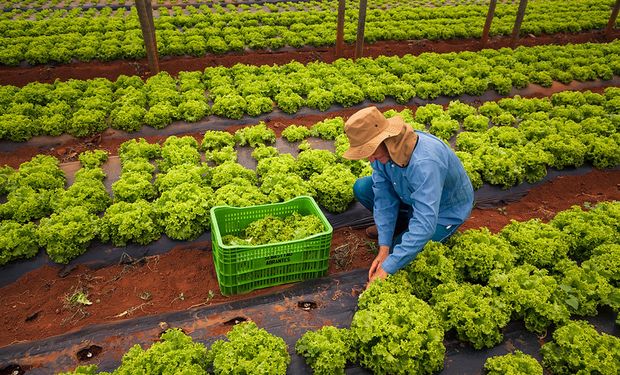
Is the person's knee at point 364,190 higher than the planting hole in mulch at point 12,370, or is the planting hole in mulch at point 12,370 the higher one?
the person's knee at point 364,190

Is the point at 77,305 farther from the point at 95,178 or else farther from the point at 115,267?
the point at 95,178

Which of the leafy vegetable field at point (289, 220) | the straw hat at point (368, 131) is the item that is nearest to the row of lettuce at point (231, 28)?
the leafy vegetable field at point (289, 220)

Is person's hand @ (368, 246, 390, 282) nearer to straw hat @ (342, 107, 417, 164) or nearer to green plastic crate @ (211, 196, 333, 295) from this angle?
green plastic crate @ (211, 196, 333, 295)

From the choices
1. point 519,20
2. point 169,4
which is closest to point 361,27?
point 519,20

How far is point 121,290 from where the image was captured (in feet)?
21.3

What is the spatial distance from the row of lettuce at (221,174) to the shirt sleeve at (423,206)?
2.65 metres

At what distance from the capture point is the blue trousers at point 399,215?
20.1 ft

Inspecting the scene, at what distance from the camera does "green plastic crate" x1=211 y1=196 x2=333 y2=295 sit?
5.67m

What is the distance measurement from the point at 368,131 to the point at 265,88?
705cm

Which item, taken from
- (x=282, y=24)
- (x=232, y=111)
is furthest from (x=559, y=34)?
(x=232, y=111)

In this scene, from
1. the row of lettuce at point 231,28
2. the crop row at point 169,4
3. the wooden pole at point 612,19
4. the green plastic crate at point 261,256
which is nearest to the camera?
the green plastic crate at point 261,256

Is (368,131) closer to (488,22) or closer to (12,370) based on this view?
(12,370)

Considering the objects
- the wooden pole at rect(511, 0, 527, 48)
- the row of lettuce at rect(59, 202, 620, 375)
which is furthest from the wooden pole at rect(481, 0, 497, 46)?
the row of lettuce at rect(59, 202, 620, 375)

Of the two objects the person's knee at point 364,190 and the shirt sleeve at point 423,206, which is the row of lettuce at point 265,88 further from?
the shirt sleeve at point 423,206
